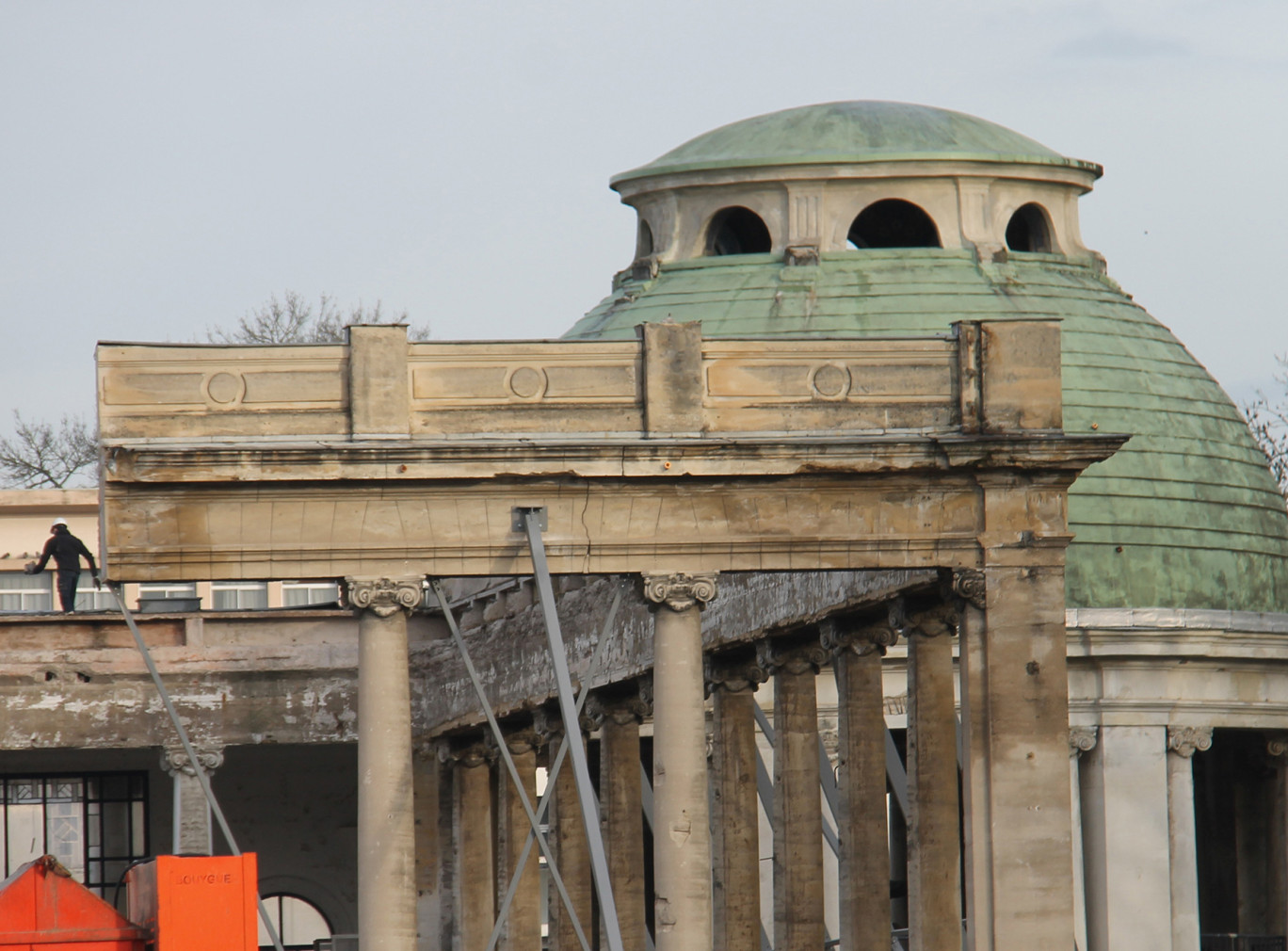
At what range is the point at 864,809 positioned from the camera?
32.3 meters

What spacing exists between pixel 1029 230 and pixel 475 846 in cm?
1922

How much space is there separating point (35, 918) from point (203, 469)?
8.94 m

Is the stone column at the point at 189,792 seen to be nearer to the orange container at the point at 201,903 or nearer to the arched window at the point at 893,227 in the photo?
the arched window at the point at 893,227

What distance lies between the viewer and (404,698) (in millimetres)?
28062

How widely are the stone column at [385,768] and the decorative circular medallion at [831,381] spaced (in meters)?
4.91

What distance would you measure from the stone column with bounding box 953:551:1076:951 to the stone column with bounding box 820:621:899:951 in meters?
3.50

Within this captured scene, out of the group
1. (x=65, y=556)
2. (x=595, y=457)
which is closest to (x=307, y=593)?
(x=65, y=556)

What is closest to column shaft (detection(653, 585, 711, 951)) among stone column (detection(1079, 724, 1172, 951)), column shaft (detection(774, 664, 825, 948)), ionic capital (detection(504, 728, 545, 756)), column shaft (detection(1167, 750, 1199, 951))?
column shaft (detection(774, 664, 825, 948))

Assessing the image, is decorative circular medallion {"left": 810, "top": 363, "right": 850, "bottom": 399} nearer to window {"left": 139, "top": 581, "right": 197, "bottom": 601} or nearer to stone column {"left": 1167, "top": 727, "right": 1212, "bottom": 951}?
stone column {"left": 1167, "top": 727, "right": 1212, "bottom": 951}

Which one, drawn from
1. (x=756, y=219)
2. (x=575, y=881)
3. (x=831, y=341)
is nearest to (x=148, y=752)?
(x=575, y=881)

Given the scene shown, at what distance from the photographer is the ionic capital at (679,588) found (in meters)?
28.4

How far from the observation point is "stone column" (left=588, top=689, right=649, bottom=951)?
37844mm

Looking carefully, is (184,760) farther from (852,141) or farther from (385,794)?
(852,141)

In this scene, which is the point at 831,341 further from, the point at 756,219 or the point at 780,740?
the point at 756,219
